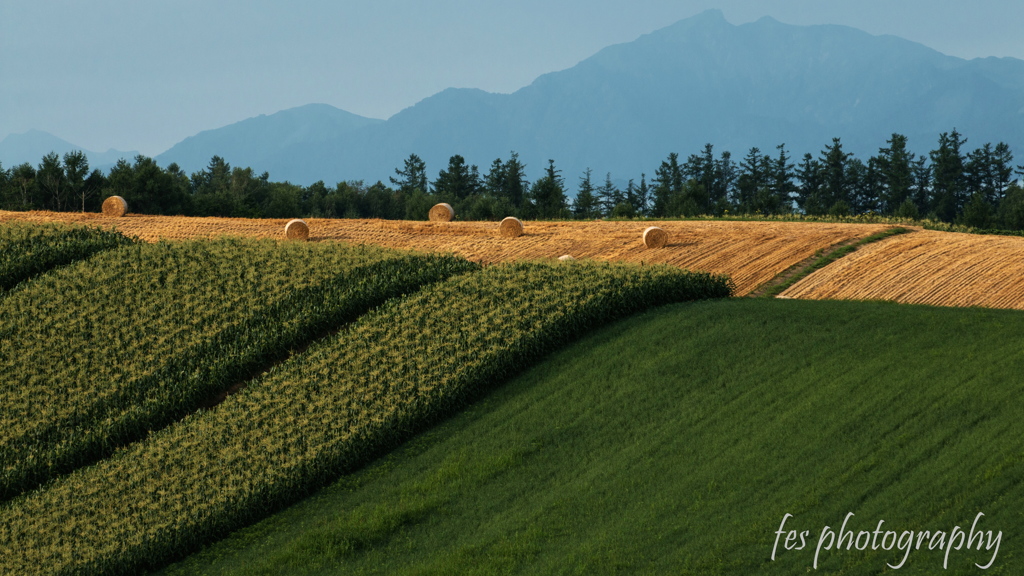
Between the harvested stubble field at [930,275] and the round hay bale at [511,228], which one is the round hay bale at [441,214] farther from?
the harvested stubble field at [930,275]

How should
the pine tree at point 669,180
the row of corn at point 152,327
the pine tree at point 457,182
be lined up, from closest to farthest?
the row of corn at point 152,327 → the pine tree at point 457,182 → the pine tree at point 669,180

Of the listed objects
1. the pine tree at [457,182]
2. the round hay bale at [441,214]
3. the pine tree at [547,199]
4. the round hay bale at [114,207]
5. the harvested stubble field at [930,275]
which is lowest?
the harvested stubble field at [930,275]

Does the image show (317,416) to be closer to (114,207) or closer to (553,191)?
(114,207)

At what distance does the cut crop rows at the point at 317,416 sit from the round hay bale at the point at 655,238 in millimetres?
5073

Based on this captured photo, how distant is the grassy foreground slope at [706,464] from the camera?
9.73 meters

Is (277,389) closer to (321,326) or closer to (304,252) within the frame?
(321,326)

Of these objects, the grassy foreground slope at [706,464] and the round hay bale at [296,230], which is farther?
the round hay bale at [296,230]

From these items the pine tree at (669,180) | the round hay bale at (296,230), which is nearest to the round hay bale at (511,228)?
the round hay bale at (296,230)

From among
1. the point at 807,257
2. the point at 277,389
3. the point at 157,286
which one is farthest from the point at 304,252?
the point at 807,257

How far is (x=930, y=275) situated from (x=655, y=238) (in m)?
7.17

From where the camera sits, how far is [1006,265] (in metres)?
19.9

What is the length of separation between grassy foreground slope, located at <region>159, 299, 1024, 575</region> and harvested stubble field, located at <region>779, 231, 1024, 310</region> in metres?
3.31

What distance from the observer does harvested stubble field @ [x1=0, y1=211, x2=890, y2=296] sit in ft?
74.0

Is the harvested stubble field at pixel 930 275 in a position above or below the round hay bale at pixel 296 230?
below
